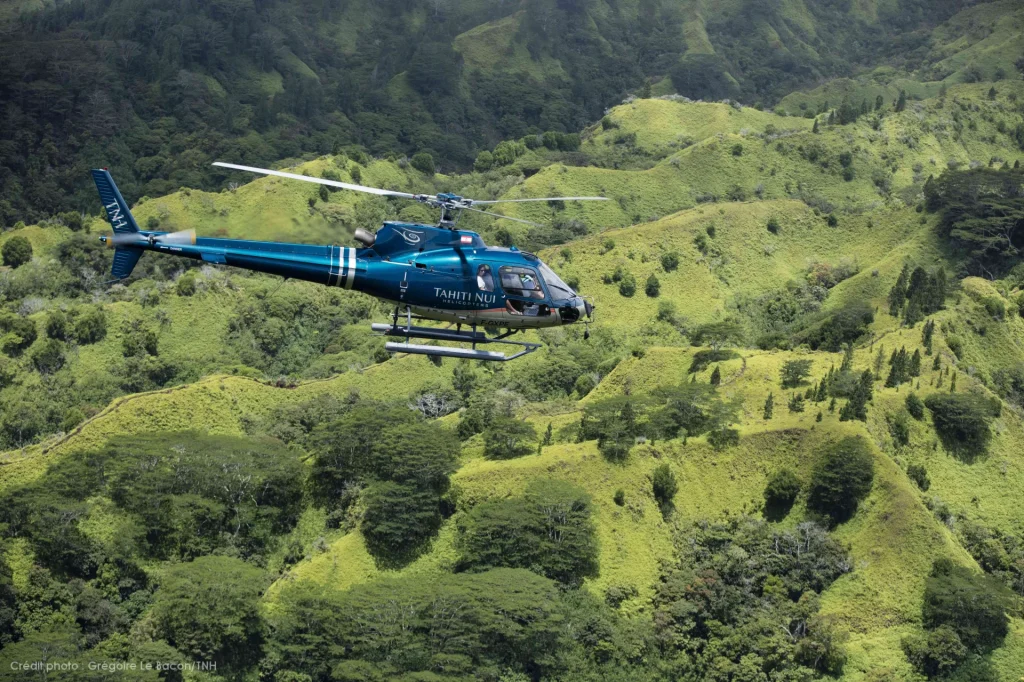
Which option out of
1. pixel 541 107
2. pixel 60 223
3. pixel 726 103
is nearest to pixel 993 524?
pixel 60 223

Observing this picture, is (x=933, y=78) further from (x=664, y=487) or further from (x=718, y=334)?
(x=664, y=487)

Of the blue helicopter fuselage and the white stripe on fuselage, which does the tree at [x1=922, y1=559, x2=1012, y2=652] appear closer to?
the blue helicopter fuselage

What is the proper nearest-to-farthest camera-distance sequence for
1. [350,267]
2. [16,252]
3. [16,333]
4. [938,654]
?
[350,267] → [938,654] → [16,333] → [16,252]

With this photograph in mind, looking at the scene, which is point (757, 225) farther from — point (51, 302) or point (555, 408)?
point (51, 302)

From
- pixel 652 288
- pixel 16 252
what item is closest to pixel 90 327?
pixel 16 252

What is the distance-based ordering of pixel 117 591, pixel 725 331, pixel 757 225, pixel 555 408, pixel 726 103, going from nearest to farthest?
1. pixel 117 591
2. pixel 555 408
3. pixel 725 331
4. pixel 757 225
5. pixel 726 103

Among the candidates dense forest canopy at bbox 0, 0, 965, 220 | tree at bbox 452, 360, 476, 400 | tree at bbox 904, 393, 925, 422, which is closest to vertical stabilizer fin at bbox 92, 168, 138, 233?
tree at bbox 452, 360, 476, 400

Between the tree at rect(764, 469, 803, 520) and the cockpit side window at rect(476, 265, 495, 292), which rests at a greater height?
the cockpit side window at rect(476, 265, 495, 292)
